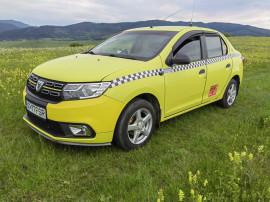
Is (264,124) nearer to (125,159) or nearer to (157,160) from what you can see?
(157,160)

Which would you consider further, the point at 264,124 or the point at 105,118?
the point at 264,124

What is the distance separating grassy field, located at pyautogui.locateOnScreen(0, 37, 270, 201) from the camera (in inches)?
89.0

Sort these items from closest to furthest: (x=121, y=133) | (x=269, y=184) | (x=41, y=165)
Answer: (x=269, y=184) < (x=41, y=165) < (x=121, y=133)

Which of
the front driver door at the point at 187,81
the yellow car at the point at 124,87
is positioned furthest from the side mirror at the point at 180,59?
the front driver door at the point at 187,81

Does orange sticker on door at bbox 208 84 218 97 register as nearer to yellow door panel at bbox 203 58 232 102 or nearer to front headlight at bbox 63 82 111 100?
yellow door panel at bbox 203 58 232 102

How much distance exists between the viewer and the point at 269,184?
2404mm

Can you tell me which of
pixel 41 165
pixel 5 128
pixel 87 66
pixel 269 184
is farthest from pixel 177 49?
pixel 5 128

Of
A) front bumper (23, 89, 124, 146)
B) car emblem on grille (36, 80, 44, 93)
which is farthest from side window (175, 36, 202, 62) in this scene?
car emblem on grille (36, 80, 44, 93)

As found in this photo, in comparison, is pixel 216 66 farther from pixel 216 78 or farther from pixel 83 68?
pixel 83 68

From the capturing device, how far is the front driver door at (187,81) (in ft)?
11.5

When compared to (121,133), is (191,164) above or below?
below

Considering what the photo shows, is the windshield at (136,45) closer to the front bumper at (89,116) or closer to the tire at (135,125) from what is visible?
the tire at (135,125)

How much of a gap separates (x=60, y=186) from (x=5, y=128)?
188cm

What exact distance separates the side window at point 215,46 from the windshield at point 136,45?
3.26 feet
